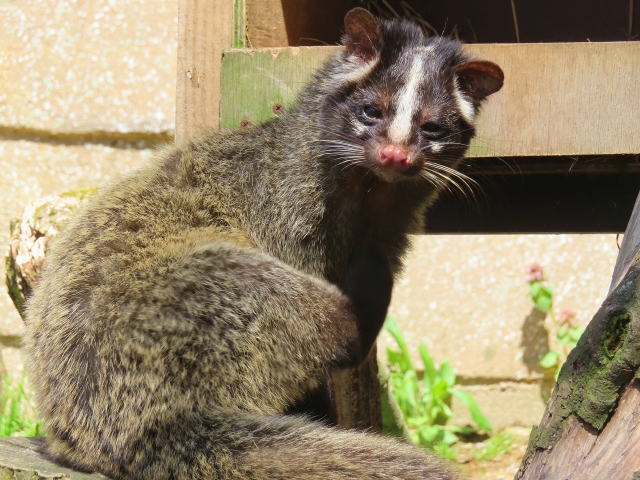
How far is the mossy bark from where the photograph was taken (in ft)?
7.54

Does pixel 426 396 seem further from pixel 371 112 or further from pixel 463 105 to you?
pixel 371 112

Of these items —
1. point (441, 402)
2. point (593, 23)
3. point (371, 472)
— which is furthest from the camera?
point (441, 402)

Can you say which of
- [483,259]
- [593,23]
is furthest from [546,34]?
[483,259]

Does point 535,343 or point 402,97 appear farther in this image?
point 535,343

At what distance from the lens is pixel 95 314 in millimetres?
2957

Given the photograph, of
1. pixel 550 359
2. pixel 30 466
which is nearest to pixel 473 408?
pixel 550 359

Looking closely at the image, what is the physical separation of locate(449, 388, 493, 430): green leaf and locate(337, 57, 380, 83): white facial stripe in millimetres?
3752

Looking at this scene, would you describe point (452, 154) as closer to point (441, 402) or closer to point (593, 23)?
point (593, 23)

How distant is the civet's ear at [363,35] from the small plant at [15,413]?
4227 mm

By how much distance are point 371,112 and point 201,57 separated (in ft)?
3.56

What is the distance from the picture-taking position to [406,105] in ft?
11.0

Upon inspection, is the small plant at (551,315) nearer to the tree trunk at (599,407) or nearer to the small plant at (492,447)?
the small plant at (492,447)

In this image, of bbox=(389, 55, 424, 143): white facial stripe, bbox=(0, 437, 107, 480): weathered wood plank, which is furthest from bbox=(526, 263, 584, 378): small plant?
bbox=(0, 437, 107, 480): weathered wood plank

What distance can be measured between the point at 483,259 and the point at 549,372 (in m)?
1.18
